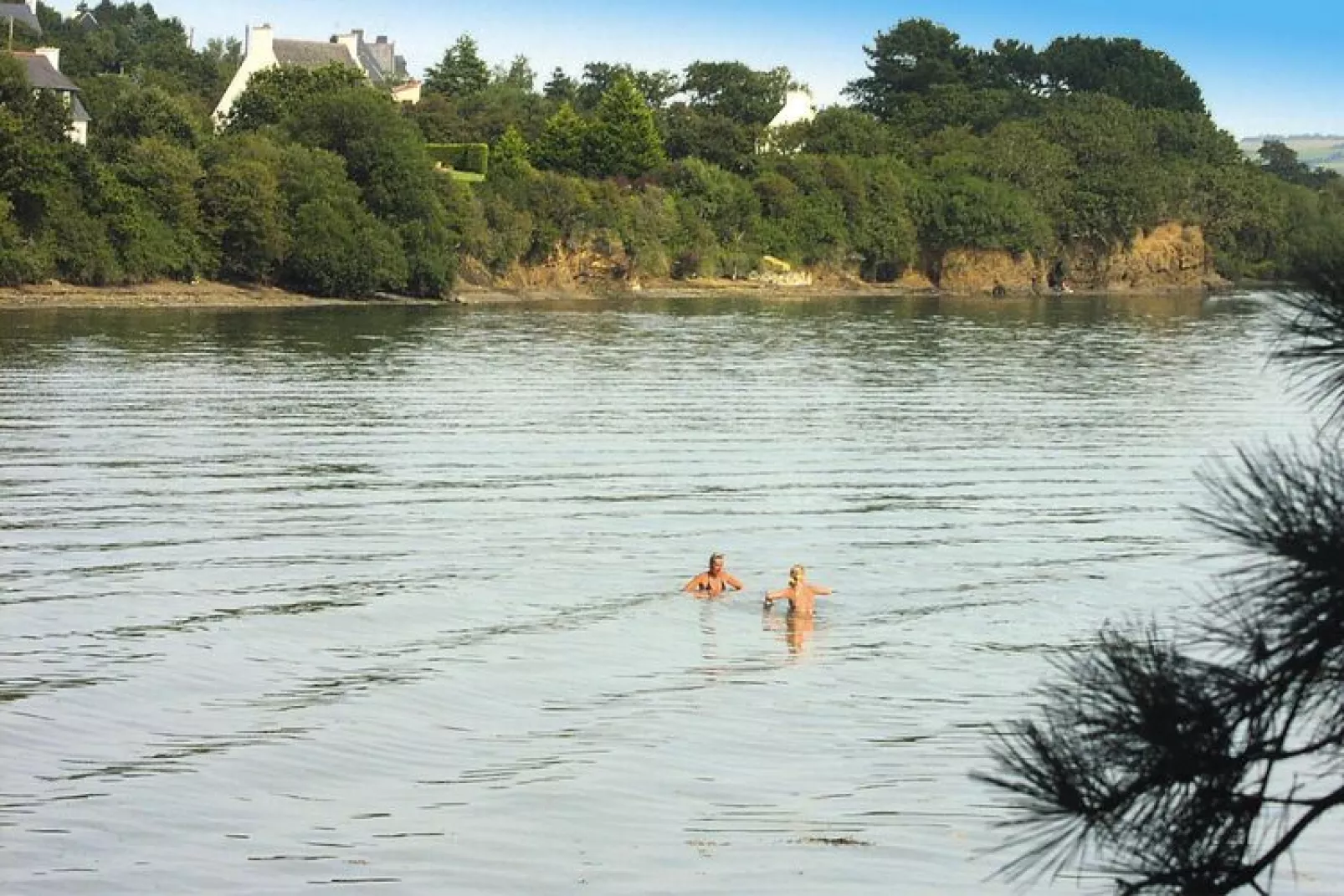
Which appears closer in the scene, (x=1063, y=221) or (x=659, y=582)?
(x=659, y=582)

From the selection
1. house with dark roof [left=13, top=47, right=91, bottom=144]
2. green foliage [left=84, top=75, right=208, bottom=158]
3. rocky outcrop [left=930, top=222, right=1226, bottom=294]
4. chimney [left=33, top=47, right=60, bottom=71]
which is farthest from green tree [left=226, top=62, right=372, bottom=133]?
rocky outcrop [left=930, top=222, right=1226, bottom=294]

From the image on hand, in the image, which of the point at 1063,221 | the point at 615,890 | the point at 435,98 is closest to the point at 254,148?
the point at 435,98

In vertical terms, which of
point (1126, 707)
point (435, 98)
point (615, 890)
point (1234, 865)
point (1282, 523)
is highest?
point (435, 98)

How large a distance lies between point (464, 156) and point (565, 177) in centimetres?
904

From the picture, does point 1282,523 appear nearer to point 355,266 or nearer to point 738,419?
point 738,419

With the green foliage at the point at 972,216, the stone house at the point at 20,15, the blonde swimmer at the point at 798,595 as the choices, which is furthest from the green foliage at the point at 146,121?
the blonde swimmer at the point at 798,595

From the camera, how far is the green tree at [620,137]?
142875 millimetres

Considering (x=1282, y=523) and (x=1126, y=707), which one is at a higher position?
(x=1282, y=523)

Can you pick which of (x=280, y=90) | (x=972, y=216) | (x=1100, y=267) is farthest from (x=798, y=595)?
(x=1100, y=267)

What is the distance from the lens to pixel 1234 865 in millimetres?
7480

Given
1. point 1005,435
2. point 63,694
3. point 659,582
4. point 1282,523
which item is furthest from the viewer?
point 1005,435

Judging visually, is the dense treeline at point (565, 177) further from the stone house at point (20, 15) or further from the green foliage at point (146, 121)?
the stone house at point (20, 15)

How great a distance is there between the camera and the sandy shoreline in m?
96.8

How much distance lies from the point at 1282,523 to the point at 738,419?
5310 centimetres
